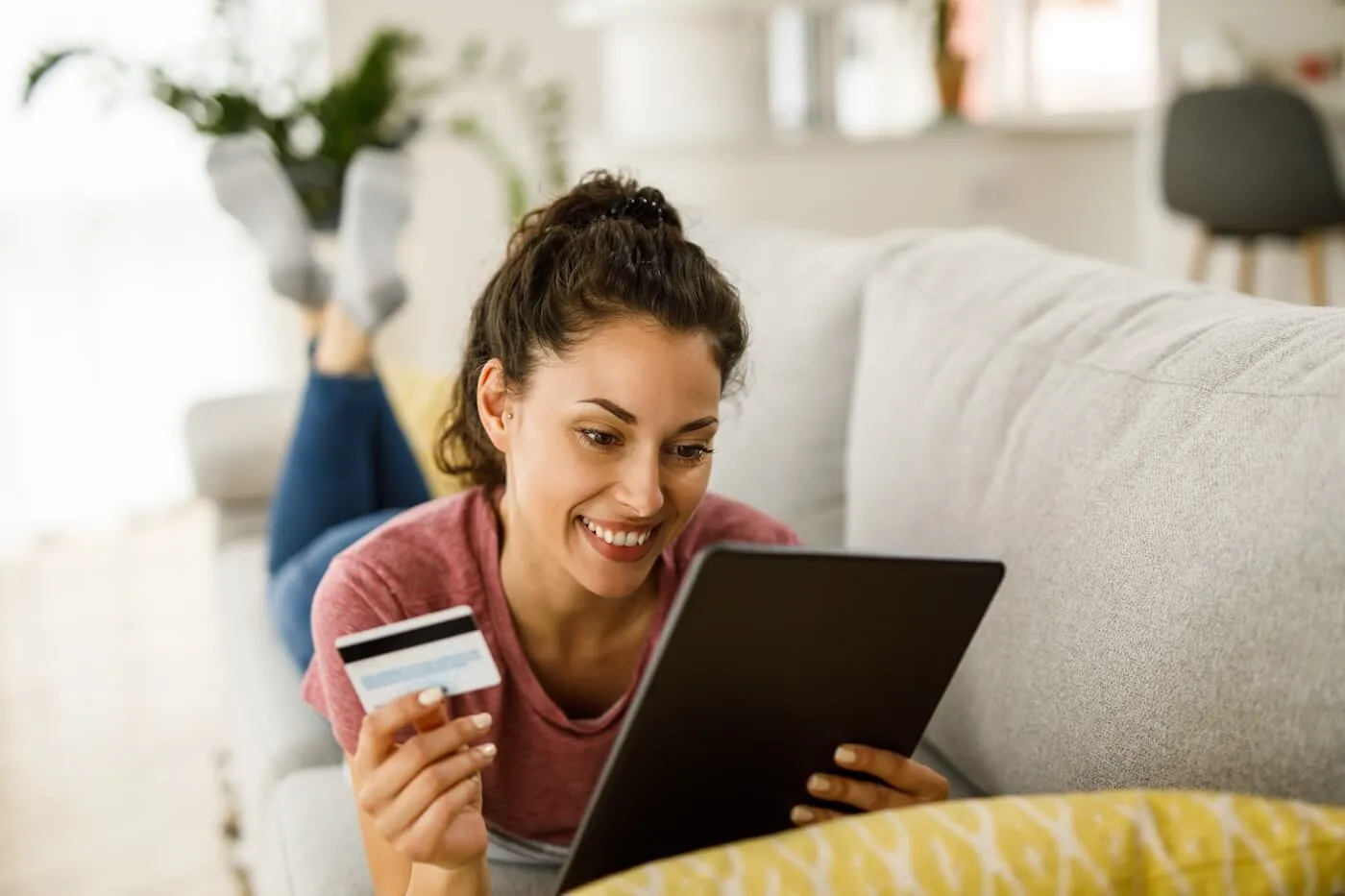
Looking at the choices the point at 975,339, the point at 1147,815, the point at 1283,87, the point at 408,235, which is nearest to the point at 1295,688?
the point at 1147,815

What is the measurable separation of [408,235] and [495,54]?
685 millimetres

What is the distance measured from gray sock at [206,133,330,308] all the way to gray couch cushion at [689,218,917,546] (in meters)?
0.85

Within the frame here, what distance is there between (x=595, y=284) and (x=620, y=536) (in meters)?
0.18

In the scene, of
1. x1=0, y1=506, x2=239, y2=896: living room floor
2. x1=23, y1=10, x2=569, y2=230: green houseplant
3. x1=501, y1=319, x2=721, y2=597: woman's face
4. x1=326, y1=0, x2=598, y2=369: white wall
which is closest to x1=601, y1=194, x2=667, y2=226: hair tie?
x1=501, y1=319, x2=721, y2=597: woman's face

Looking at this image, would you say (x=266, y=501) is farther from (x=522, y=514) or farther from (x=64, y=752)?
(x=522, y=514)

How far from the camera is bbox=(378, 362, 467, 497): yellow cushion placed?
215 cm

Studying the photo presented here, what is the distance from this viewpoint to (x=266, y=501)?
Result: 2.40 meters

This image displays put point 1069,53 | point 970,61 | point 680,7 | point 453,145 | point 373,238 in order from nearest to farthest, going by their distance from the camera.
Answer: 1. point 373,238
2. point 680,7
3. point 970,61
4. point 453,145
5. point 1069,53

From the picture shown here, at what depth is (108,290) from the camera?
411 cm

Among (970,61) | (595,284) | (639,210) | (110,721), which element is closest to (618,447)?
(595,284)

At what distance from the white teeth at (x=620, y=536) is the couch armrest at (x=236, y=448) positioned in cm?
139

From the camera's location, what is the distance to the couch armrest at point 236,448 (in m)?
2.29

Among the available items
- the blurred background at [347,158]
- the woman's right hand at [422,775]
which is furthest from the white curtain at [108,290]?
the woman's right hand at [422,775]

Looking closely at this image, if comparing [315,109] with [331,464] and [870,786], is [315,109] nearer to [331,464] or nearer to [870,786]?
[331,464]
